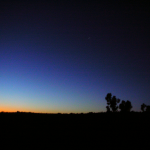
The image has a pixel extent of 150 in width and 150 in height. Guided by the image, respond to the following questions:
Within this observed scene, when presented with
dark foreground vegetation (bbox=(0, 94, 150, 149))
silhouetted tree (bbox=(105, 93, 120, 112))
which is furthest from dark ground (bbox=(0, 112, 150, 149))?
silhouetted tree (bbox=(105, 93, 120, 112))

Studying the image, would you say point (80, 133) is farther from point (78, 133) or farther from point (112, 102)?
point (112, 102)

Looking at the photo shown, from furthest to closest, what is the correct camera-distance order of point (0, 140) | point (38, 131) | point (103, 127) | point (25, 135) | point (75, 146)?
point (103, 127)
point (38, 131)
point (25, 135)
point (0, 140)
point (75, 146)

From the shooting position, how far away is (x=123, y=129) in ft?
38.8

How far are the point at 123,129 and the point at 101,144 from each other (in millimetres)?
3821

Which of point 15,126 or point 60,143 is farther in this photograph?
point 15,126

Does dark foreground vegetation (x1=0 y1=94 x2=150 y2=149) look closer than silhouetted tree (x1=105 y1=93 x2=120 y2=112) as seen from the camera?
Yes

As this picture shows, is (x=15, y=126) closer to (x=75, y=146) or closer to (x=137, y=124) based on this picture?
(x=75, y=146)

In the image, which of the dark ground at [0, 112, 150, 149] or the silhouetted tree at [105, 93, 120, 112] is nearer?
the dark ground at [0, 112, 150, 149]

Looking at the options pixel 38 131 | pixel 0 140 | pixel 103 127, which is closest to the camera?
pixel 0 140

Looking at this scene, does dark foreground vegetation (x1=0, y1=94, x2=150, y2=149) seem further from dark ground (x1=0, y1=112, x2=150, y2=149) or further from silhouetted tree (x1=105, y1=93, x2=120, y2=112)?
silhouetted tree (x1=105, y1=93, x2=120, y2=112)

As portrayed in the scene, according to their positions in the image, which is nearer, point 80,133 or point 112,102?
point 80,133

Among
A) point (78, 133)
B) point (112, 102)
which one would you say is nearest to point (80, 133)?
point (78, 133)

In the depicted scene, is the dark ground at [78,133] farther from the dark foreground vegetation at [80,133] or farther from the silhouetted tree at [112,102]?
the silhouetted tree at [112,102]

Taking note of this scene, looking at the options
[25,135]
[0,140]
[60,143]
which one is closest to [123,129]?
[60,143]
